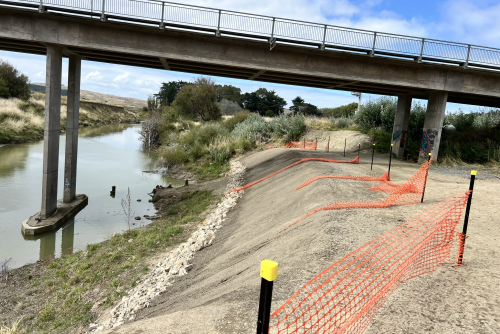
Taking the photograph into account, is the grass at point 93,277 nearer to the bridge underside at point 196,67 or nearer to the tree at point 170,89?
the bridge underside at point 196,67

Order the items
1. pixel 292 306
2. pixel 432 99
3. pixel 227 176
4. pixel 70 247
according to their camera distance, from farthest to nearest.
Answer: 1. pixel 227 176
2. pixel 432 99
3. pixel 70 247
4. pixel 292 306

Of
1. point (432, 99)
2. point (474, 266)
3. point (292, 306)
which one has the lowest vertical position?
point (292, 306)

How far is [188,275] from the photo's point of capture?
302 inches

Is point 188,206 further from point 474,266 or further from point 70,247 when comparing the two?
point 474,266

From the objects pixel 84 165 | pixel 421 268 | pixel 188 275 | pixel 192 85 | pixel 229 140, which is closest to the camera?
pixel 421 268

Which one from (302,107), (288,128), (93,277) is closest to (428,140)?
(288,128)

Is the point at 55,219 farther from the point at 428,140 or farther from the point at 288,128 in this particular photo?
the point at 288,128

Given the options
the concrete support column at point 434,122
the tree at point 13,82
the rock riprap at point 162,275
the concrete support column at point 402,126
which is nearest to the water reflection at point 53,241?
the rock riprap at point 162,275

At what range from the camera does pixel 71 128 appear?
15578mm

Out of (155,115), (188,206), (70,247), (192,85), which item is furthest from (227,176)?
(192,85)

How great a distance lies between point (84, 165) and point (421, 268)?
82.6 ft

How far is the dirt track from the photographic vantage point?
158 inches

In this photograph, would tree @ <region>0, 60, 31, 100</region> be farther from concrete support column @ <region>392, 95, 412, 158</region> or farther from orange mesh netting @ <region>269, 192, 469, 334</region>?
orange mesh netting @ <region>269, 192, 469, 334</region>

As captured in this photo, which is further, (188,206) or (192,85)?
(192,85)
